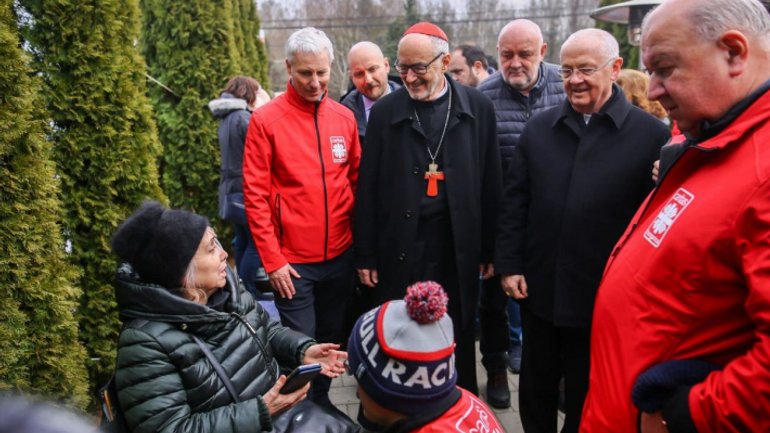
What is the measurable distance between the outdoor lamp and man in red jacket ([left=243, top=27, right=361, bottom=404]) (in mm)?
5108

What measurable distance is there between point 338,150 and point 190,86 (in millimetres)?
5179

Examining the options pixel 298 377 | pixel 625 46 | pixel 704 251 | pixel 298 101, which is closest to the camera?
pixel 704 251

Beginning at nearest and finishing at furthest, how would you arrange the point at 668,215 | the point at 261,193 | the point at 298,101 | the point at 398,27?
the point at 668,215 → the point at 261,193 → the point at 298,101 → the point at 398,27

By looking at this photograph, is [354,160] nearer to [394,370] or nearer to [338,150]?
[338,150]

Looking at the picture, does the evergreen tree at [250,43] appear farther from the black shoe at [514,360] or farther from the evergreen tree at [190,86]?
the black shoe at [514,360]

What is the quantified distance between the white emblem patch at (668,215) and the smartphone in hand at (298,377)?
4.37 ft

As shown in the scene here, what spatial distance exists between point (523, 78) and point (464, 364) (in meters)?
1.85

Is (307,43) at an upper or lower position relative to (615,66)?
upper

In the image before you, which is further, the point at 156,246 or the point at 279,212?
the point at 279,212

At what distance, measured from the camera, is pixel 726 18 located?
57.7 inches

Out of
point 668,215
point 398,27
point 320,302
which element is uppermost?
point 398,27

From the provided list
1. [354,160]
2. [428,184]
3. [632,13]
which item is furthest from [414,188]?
[632,13]

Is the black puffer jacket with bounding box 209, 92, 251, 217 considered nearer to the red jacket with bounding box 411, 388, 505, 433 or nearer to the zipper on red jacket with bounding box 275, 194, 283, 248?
the zipper on red jacket with bounding box 275, 194, 283, 248

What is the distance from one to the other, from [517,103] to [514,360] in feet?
6.38
